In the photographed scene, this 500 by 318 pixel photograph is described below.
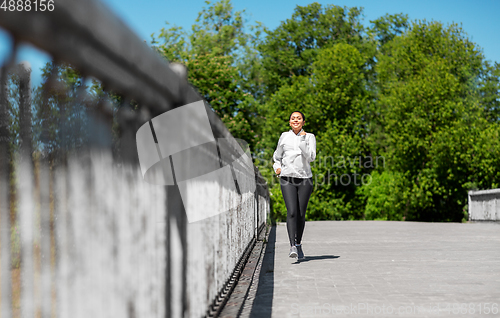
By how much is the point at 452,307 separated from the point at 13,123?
4.11 m

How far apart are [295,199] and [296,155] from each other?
531mm

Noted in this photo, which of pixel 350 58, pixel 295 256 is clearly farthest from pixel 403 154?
pixel 295 256

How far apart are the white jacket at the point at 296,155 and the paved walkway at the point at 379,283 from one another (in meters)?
1.11

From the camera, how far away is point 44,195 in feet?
4.40

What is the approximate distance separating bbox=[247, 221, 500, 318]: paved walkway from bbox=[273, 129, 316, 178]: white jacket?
43.7 inches

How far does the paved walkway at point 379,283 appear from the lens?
4555 mm

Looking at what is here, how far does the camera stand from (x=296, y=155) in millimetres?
7395

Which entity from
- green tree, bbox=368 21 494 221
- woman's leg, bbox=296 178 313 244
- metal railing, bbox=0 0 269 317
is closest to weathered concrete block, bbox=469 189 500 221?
green tree, bbox=368 21 494 221

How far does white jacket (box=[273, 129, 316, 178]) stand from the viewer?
24.1 feet

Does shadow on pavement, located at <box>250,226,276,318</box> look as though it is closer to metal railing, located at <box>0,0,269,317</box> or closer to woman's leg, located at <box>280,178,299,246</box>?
woman's leg, located at <box>280,178,299,246</box>

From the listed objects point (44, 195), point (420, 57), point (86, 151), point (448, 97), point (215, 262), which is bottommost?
point (215, 262)

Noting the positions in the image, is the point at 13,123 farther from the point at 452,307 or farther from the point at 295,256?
the point at 295,256

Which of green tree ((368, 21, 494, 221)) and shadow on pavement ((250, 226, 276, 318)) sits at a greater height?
green tree ((368, 21, 494, 221))

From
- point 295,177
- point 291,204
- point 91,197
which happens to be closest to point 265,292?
point 291,204
